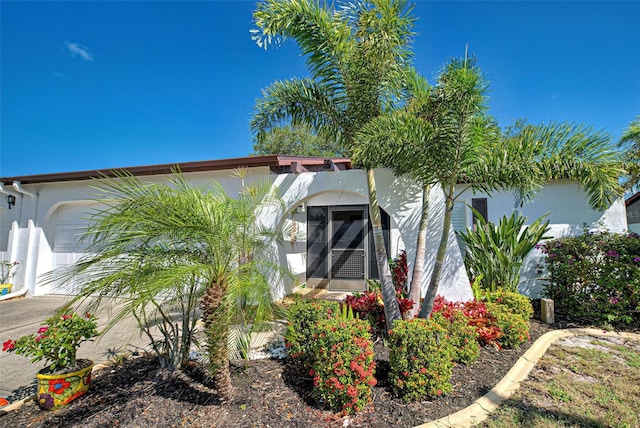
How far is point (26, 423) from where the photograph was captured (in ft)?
9.89

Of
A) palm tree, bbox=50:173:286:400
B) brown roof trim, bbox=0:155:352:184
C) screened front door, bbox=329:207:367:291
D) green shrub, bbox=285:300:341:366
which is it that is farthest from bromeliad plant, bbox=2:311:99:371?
screened front door, bbox=329:207:367:291

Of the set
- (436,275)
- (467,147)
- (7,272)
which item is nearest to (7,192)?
(7,272)

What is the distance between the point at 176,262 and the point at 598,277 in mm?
7418

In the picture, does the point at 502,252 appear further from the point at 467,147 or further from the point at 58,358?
the point at 58,358

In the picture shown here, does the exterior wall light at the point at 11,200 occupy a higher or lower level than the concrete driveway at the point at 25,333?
higher

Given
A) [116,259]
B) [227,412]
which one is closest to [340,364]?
[227,412]

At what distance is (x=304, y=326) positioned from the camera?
3.93 m

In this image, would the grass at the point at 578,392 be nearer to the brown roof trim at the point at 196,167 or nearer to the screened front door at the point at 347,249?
the screened front door at the point at 347,249

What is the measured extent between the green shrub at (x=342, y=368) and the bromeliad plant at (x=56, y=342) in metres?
2.58

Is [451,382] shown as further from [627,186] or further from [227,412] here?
[627,186]

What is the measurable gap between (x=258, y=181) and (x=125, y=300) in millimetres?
4947

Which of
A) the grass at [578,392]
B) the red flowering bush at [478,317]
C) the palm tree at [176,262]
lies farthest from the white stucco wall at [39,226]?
the grass at [578,392]

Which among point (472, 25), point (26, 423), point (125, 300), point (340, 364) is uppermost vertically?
point (472, 25)

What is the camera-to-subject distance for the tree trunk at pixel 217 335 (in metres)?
2.86
